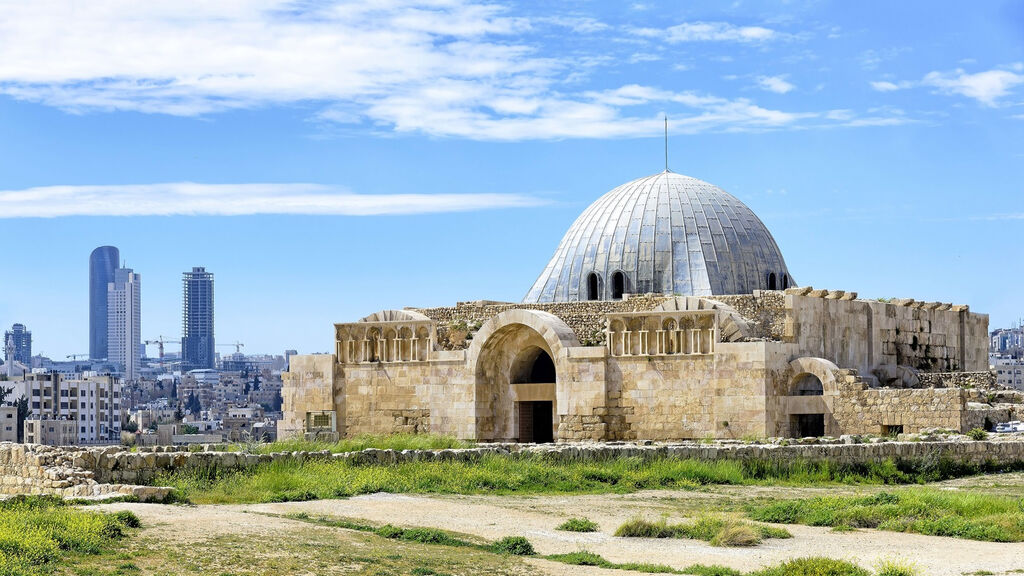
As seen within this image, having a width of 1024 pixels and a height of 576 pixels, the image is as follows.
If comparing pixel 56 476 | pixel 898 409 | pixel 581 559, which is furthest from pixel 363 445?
pixel 898 409

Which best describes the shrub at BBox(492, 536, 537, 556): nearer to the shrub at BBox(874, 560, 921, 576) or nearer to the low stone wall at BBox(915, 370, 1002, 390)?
the shrub at BBox(874, 560, 921, 576)

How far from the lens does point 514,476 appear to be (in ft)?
65.4

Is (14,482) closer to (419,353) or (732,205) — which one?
(419,353)

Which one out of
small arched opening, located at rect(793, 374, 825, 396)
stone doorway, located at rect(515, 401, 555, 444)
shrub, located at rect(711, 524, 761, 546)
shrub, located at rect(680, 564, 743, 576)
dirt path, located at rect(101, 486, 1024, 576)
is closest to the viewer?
shrub, located at rect(680, 564, 743, 576)

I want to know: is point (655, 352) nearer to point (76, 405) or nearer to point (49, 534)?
point (49, 534)

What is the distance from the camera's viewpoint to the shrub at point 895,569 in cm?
1189

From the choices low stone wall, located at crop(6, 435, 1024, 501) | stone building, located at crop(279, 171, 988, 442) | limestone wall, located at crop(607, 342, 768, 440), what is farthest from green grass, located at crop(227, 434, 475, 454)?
stone building, located at crop(279, 171, 988, 442)

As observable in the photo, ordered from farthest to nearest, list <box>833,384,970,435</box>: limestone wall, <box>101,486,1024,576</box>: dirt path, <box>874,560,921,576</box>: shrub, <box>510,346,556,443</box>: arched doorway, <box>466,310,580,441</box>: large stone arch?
<box>510,346,556,443</box>: arched doorway → <box>466,310,580,441</box>: large stone arch → <box>833,384,970,435</box>: limestone wall → <box>101,486,1024,576</box>: dirt path → <box>874,560,921,576</box>: shrub

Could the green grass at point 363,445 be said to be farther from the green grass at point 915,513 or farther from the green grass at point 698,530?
the green grass at point 698,530

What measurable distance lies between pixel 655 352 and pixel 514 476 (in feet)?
34.3

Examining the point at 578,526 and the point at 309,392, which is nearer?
the point at 578,526

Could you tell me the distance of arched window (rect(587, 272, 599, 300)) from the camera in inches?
1361

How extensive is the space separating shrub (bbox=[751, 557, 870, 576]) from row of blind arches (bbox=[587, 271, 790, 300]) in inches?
864

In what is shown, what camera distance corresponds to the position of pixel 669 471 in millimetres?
20984
